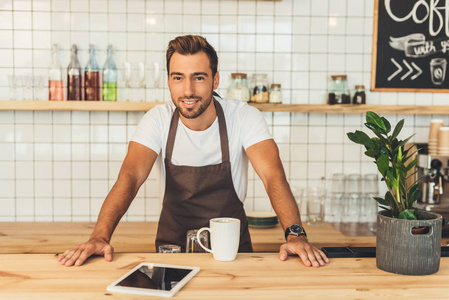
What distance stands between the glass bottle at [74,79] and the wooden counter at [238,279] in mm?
1410

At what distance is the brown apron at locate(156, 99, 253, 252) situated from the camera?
207cm

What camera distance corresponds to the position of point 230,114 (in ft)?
6.93

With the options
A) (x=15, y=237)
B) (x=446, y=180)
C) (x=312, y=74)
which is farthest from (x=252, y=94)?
(x=15, y=237)

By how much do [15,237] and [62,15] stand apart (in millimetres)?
1223

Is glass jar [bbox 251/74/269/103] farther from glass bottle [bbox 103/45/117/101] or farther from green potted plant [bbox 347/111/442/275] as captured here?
green potted plant [bbox 347/111/442/275]

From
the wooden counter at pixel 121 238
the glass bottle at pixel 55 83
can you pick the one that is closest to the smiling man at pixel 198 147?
the wooden counter at pixel 121 238

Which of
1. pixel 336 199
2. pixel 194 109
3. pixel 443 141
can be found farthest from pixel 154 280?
pixel 443 141

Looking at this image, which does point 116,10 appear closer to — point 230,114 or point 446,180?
point 230,114

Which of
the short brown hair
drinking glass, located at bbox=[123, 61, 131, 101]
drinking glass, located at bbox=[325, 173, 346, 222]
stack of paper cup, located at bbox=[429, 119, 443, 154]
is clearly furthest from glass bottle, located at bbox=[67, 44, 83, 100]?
stack of paper cup, located at bbox=[429, 119, 443, 154]

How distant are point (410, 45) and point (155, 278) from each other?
88.9 inches

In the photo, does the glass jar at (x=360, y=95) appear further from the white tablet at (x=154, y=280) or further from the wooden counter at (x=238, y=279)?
the white tablet at (x=154, y=280)

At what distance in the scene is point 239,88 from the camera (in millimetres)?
2633

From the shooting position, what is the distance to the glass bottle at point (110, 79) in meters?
2.64

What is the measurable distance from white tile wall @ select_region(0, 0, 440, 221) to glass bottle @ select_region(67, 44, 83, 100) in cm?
7
